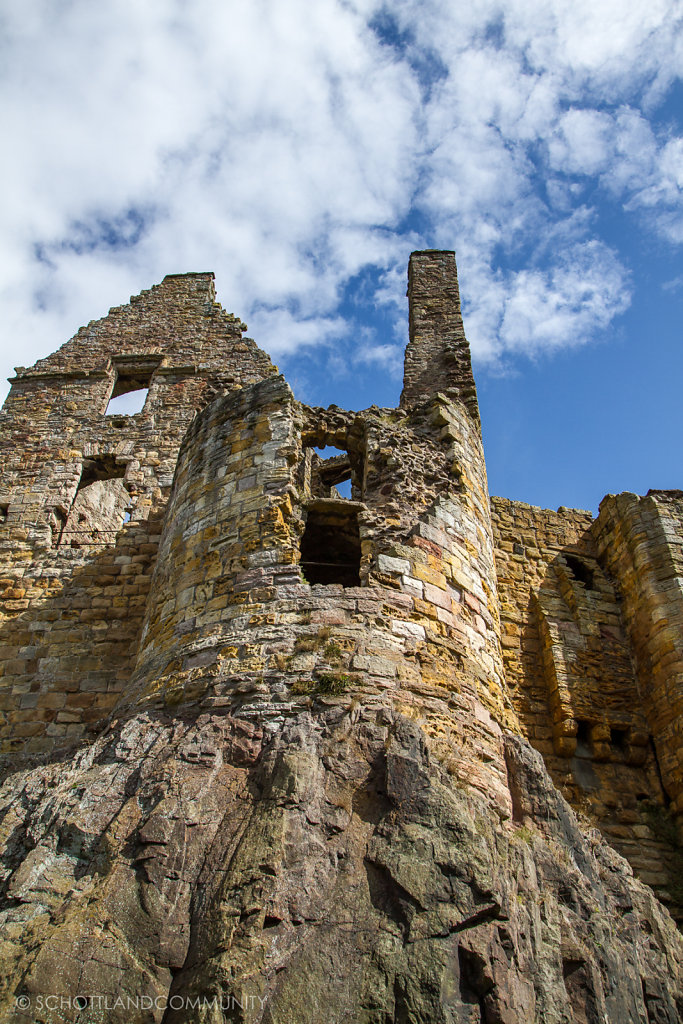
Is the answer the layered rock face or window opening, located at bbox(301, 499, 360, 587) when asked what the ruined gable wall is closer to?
A: the layered rock face

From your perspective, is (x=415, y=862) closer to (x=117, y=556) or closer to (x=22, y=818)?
(x=22, y=818)

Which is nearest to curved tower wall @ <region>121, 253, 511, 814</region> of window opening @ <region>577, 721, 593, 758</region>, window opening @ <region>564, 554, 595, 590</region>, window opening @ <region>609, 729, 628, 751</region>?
window opening @ <region>577, 721, 593, 758</region>

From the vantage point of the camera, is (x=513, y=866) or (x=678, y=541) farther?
(x=678, y=541)

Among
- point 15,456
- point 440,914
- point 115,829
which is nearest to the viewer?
point 440,914

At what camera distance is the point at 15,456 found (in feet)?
35.3

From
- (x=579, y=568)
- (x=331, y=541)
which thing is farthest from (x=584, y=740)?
(x=331, y=541)

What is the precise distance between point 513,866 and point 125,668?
4.62 m

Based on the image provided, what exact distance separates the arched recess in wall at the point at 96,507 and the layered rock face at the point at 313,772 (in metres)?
0.75

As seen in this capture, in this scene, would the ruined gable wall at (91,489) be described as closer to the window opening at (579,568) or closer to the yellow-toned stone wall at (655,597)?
the window opening at (579,568)

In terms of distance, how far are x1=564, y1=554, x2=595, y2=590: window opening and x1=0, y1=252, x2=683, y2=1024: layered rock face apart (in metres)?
0.82

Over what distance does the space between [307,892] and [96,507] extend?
24.4 ft

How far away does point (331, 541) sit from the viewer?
7.89m

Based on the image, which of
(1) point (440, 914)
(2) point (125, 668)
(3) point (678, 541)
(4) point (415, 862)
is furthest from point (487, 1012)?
(3) point (678, 541)

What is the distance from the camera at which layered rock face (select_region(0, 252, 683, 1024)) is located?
3.76m
